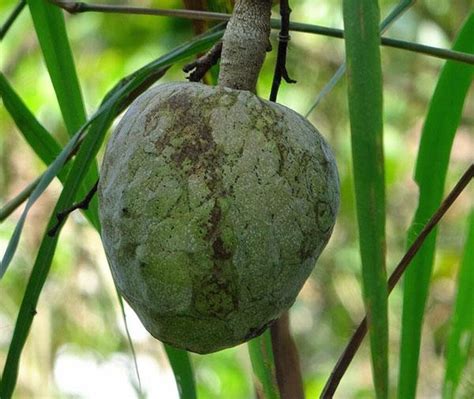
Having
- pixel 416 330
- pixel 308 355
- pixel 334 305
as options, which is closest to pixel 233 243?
pixel 416 330

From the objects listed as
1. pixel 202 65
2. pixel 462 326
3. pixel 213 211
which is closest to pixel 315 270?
pixel 462 326

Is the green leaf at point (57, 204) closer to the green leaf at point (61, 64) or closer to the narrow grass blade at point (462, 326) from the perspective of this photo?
the green leaf at point (61, 64)

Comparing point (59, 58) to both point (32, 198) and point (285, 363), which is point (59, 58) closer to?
point (32, 198)

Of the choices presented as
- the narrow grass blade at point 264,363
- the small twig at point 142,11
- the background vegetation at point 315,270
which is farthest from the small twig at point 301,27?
the background vegetation at point 315,270

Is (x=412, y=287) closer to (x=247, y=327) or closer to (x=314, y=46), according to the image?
(x=247, y=327)

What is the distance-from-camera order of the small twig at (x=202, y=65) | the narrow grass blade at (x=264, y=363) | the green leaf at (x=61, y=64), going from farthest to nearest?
the green leaf at (x=61, y=64) → the narrow grass blade at (x=264, y=363) → the small twig at (x=202, y=65)
